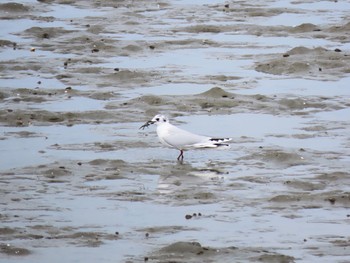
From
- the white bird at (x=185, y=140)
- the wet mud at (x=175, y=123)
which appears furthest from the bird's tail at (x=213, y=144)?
the wet mud at (x=175, y=123)

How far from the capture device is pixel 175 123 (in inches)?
807

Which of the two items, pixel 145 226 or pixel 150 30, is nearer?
pixel 145 226

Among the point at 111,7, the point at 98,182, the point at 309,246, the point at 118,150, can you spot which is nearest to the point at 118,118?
the point at 118,150

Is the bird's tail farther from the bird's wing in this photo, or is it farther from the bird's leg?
the bird's leg

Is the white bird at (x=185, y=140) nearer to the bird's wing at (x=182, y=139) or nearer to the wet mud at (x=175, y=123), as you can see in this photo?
the bird's wing at (x=182, y=139)

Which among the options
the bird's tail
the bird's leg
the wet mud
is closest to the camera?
the wet mud

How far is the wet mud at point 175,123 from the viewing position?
14.7m

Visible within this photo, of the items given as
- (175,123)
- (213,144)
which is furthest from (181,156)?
(175,123)

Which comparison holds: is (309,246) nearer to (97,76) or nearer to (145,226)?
(145,226)

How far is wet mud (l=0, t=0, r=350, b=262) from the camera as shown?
48.1ft

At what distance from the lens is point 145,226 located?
1505cm

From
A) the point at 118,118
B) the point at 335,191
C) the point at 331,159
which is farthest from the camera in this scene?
the point at 118,118

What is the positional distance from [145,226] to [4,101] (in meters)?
7.28

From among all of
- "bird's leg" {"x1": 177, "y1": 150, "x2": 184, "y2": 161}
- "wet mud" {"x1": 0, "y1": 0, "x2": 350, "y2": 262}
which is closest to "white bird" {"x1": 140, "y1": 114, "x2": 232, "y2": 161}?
"bird's leg" {"x1": 177, "y1": 150, "x2": 184, "y2": 161}
